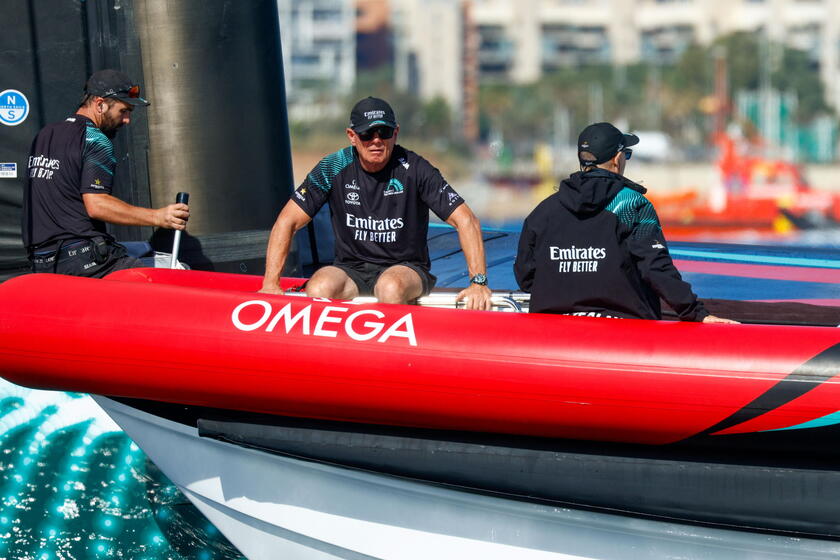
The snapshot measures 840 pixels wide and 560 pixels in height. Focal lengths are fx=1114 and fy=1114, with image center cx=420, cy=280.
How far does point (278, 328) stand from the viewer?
374cm

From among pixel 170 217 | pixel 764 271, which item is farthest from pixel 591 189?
pixel 764 271

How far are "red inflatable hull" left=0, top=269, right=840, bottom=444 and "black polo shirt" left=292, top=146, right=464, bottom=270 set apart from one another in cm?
70

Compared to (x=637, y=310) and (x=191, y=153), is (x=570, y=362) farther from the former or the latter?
(x=191, y=153)

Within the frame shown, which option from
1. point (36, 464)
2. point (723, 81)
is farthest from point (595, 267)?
point (723, 81)

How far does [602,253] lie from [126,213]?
205 centimetres

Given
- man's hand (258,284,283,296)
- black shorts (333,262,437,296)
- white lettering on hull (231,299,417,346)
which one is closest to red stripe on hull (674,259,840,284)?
black shorts (333,262,437,296)

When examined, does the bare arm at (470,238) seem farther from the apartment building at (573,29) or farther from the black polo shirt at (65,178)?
the apartment building at (573,29)

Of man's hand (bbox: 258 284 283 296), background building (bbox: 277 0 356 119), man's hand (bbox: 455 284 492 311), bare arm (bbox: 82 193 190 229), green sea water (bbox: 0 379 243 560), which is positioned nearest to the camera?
man's hand (bbox: 455 284 492 311)

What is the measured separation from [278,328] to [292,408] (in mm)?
315

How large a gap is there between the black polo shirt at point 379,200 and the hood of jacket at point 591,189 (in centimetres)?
76

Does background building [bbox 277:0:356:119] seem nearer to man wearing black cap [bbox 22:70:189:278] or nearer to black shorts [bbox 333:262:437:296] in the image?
man wearing black cap [bbox 22:70:189:278]

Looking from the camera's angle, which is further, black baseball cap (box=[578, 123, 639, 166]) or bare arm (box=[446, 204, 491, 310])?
bare arm (box=[446, 204, 491, 310])

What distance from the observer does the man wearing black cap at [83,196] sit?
15.1ft

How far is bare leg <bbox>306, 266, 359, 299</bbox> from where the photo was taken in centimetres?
423
